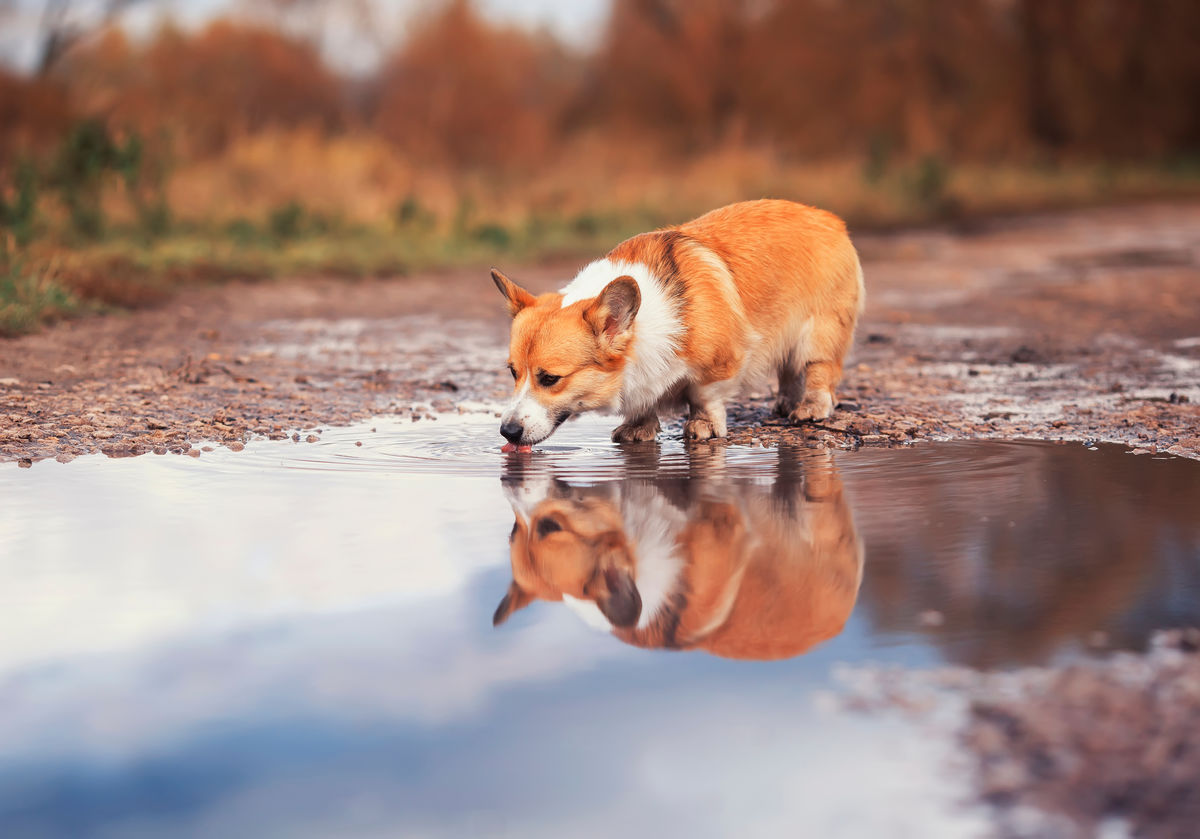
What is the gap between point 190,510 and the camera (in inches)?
206

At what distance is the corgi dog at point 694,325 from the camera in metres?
6.14

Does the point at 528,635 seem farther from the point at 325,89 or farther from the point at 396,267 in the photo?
the point at 325,89

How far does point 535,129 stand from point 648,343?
2138 centimetres

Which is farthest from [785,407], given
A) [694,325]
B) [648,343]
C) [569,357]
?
[569,357]

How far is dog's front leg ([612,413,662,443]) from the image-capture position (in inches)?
268

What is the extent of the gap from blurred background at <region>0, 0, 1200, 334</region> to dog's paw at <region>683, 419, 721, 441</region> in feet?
17.5

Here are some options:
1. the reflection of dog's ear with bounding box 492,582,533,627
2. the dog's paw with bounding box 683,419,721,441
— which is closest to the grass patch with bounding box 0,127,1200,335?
the dog's paw with bounding box 683,419,721,441

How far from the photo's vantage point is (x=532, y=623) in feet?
12.8

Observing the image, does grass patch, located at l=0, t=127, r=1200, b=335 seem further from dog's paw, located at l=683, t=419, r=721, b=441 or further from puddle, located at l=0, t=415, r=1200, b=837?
puddle, located at l=0, t=415, r=1200, b=837

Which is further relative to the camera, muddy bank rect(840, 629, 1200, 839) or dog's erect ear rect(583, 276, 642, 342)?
dog's erect ear rect(583, 276, 642, 342)

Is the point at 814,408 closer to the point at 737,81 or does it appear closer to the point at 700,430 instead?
the point at 700,430

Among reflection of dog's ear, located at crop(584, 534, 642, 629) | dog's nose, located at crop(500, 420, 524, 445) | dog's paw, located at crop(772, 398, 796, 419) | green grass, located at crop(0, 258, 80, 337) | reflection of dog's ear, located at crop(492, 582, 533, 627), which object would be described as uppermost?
green grass, located at crop(0, 258, 80, 337)

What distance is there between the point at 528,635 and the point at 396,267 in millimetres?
11738

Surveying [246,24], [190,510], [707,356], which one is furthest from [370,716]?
[246,24]
